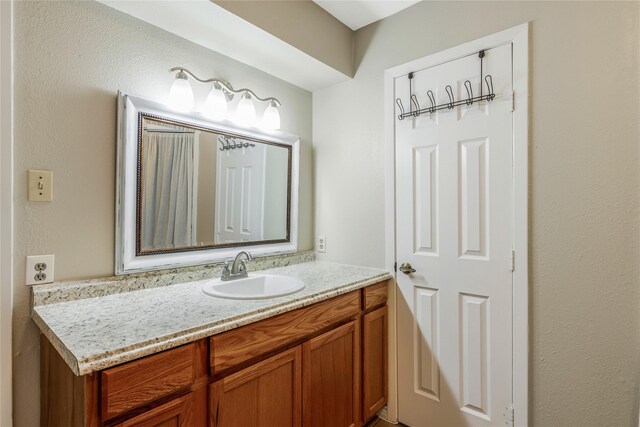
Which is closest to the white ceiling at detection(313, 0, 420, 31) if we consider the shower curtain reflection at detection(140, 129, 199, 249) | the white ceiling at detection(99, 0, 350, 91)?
the white ceiling at detection(99, 0, 350, 91)

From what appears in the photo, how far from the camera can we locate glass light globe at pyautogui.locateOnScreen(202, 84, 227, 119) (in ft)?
5.53

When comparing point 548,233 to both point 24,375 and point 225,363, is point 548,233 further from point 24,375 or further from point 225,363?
point 24,375

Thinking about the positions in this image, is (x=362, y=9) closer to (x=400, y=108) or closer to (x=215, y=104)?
(x=400, y=108)

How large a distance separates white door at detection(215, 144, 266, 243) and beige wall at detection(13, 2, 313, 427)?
0.50m

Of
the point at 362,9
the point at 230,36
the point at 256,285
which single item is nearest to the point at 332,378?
the point at 256,285

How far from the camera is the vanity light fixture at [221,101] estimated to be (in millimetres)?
1536

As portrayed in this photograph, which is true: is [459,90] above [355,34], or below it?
below

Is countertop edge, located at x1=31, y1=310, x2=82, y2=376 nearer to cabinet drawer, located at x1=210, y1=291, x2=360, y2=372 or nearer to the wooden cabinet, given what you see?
the wooden cabinet

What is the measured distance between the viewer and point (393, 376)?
75.3 inches

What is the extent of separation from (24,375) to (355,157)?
6.19ft

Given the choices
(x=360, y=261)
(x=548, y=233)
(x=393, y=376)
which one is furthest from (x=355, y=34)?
(x=393, y=376)

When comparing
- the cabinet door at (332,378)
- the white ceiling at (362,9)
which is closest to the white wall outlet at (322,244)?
the cabinet door at (332,378)

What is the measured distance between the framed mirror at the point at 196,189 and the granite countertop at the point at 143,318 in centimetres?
22

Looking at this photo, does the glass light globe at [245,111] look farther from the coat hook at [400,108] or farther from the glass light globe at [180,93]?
the coat hook at [400,108]
